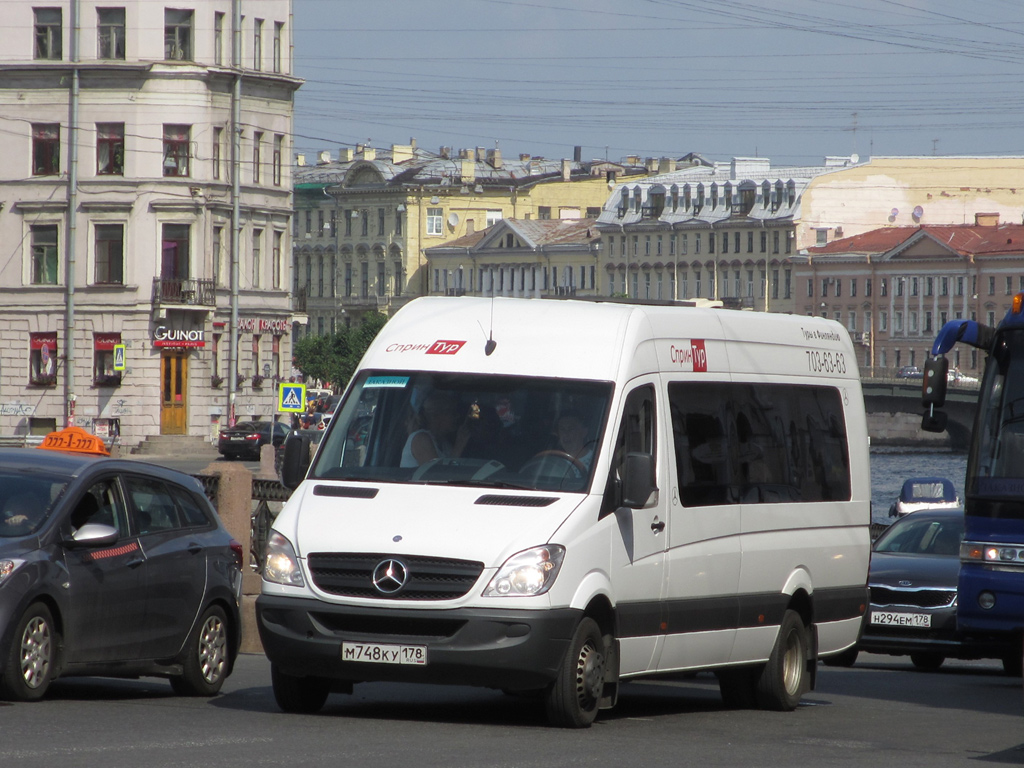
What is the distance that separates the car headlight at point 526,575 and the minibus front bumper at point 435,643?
0.09m

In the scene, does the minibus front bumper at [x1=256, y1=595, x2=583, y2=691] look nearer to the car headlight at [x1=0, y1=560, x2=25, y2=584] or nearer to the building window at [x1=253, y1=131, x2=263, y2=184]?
the car headlight at [x1=0, y1=560, x2=25, y2=584]

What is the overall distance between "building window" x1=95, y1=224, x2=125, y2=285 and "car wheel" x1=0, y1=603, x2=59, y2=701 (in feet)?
187

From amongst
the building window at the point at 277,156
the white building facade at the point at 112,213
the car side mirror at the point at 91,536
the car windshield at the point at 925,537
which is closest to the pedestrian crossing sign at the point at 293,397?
the white building facade at the point at 112,213

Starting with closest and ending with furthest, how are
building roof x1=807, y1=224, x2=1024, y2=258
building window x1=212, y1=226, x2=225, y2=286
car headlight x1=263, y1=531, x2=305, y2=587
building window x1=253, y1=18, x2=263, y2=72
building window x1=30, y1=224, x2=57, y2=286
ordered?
1. car headlight x1=263, y1=531, x2=305, y2=587
2. building window x1=30, y1=224, x2=57, y2=286
3. building window x1=212, y1=226, x2=225, y2=286
4. building window x1=253, y1=18, x2=263, y2=72
5. building roof x1=807, y1=224, x2=1024, y2=258

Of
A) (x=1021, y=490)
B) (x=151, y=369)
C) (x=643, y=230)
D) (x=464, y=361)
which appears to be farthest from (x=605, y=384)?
(x=643, y=230)

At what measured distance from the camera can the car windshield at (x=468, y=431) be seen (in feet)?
35.8

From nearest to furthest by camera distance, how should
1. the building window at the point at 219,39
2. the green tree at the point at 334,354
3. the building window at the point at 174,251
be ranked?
the building window at the point at 174,251, the building window at the point at 219,39, the green tree at the point at 334,354

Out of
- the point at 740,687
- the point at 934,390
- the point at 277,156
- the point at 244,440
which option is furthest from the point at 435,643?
the point at 277,156

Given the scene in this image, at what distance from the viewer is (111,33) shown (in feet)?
219

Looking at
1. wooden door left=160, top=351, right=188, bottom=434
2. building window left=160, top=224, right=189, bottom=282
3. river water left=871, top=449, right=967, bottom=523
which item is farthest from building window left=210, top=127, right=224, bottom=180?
river water left=871, top=449, right=967, bottom=523

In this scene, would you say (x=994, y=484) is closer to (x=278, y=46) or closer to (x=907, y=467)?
(x=278, y=46)

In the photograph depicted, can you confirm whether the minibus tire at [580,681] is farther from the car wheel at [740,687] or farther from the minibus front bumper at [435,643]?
the car wheel at [740,687]

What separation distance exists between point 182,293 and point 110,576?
56530 mm

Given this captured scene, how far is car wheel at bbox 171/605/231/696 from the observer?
41.2 ft
